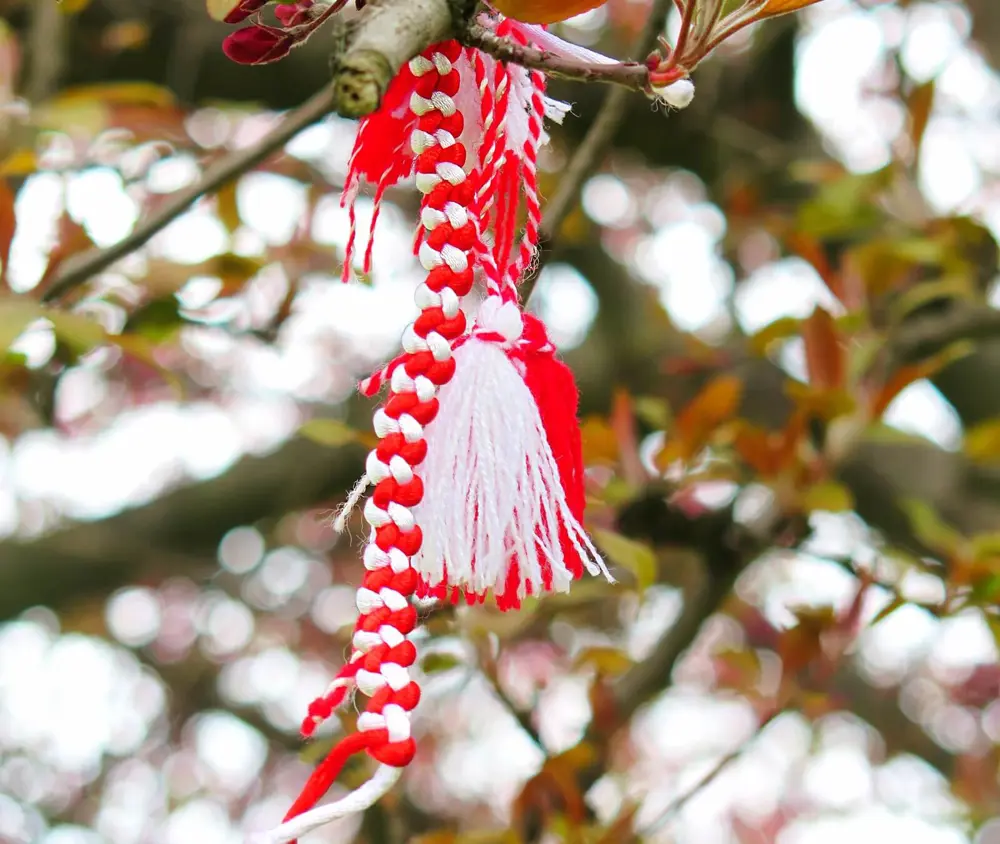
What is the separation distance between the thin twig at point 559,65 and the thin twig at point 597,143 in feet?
0.80

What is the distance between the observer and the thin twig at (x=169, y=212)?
26.4 inches

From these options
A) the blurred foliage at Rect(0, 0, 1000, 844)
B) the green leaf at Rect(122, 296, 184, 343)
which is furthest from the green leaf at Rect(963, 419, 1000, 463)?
the green leaf at Rect(122, 296, 184, 343)

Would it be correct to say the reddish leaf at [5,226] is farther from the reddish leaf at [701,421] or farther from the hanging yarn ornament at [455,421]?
the reddish leaf at [701,421]

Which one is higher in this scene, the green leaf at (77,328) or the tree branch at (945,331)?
the green leaf at (77,328)

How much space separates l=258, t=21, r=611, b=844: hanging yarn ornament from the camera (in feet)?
1.07

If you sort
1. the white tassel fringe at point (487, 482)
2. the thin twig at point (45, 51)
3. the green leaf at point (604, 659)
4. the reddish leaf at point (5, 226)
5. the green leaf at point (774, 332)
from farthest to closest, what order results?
1. the thin twig at point (45, 51)
2. the green leaf at point (774, 332)
3. the green leaf at point (604, 659)
4. the reddish leaf at point (5, 226)
5. the white tassel fringe at point (487, 482)

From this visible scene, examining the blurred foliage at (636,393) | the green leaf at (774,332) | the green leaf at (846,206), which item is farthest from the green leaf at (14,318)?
the green leaf at (846,206)

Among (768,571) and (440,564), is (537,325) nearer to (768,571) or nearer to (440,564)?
(440,564)

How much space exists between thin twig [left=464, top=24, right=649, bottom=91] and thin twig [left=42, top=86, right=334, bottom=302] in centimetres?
36

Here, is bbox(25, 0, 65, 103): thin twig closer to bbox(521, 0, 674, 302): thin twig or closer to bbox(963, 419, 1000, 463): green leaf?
bbox(521, 0, 674, 302): thin twig

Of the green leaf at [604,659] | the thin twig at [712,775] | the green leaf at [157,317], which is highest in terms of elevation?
the green leaf at [157,317]

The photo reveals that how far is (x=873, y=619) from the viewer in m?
0.66

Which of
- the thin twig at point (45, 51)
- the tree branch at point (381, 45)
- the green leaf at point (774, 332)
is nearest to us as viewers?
the tree branch at point (381, 45)

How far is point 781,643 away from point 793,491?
0.12 m
